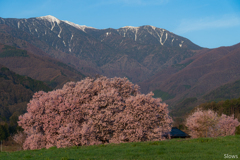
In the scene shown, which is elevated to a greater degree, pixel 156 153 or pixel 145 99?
pixel 145 99

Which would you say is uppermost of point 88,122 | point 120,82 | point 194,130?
point 120,82

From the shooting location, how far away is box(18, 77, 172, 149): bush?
35.6m

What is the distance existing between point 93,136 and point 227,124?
48649mm

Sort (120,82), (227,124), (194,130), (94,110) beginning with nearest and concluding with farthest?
(94,110) → (120,82) → (194,130) → (227,124)

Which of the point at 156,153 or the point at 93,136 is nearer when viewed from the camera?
the point at 156,153

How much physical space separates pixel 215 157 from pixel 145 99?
20.9 metres

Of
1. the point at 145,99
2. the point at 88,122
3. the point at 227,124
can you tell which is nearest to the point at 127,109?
the point at 145,99

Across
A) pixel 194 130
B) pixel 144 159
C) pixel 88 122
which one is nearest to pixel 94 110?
pixel 88 122

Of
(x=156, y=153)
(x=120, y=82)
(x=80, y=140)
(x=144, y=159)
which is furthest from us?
(x=120, y=82)

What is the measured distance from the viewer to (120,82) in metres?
45.6

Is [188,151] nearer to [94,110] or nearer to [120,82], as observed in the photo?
[94,110]

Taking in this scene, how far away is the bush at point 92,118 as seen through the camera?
35594 millimetres

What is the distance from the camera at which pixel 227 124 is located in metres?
71.4

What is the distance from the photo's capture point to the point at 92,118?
1416 inches
